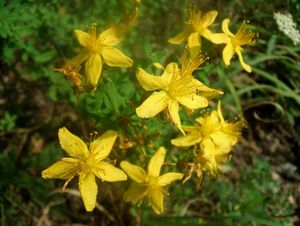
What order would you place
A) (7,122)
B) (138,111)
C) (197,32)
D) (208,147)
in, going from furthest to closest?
(7,122) → (197,32) → (208,147) → (138,111)

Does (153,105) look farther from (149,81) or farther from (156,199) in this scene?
(156,199)

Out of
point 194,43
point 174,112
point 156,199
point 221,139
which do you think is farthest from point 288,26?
point 156,199

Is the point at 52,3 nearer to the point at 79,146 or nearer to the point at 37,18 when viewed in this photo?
the point at 37,18

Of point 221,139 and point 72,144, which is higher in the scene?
point 72,144

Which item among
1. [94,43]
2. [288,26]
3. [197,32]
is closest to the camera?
[94,43]

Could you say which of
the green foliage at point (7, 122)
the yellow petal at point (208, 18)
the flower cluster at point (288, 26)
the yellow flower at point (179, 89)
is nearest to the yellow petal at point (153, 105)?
the yellow flower at point (179, 89)

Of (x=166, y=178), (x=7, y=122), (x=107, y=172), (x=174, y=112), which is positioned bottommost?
(x=7, y=122)

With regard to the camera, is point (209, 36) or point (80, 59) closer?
point (80, 59)

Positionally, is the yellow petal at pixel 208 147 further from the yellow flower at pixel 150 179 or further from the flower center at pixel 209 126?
the yellow flower at pixel 150 179
